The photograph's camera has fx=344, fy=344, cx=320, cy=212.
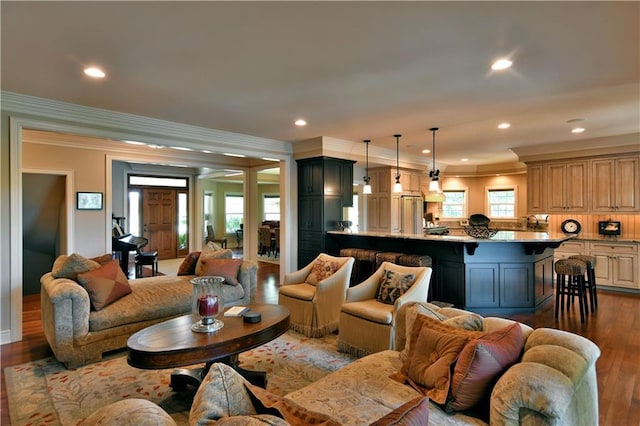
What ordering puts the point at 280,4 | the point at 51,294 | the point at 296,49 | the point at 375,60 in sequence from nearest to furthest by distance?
the point at 280,4, the point at 296,49, the point at 375,60, the point at 51,294

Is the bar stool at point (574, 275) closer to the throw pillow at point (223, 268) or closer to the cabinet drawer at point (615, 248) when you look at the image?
the cabinet drawer at point (615, 248)

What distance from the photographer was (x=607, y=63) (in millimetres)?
3012

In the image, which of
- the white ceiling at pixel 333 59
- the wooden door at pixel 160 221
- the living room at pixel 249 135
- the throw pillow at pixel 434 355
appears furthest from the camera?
the wooden door at pixel 160 221

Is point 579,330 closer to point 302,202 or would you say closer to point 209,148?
point 302,202

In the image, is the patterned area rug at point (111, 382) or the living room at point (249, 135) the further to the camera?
the living room at point (249, 135)

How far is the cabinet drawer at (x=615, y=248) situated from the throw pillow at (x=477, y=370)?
611 cm

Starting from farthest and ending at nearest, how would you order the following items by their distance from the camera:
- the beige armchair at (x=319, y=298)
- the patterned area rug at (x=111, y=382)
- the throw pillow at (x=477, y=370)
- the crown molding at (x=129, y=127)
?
the beige armchair at (x=319, y=298) < the crown molding at (x=129, y=127) < the patterned area rug at (x=111, y=382) < the throw pillow at (x=477, y=370)

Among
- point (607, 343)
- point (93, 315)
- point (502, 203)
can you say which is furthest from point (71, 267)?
point (502, 203)

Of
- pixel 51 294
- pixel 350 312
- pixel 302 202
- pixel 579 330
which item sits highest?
pixel 302 202

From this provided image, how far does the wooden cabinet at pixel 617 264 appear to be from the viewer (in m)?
6.00

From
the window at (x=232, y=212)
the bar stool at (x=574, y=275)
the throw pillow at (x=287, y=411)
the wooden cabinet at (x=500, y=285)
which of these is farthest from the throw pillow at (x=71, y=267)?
the window at (x=232, y=212)

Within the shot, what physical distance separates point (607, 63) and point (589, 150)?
4214 mm

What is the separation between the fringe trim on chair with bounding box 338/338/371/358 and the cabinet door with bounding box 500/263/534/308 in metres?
2.57

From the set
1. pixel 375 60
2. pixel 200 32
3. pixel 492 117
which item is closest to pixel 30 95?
pixel 200 32
